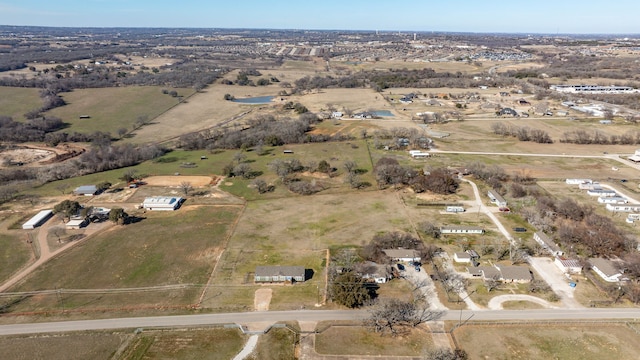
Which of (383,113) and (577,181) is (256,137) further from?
(577,181)

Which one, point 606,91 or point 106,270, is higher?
point 606,91

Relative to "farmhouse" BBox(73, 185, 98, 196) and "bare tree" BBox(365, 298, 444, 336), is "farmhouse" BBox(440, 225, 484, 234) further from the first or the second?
"farmhouse" BBox(73, 185, 98, 196)

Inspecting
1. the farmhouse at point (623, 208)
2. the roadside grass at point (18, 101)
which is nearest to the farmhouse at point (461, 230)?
the farmhouse at point (623, 208)

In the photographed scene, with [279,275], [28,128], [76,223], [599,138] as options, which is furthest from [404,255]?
[28,128]

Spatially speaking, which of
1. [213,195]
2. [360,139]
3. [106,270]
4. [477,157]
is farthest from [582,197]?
[106,270]

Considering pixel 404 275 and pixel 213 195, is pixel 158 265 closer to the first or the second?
pixel 213 195

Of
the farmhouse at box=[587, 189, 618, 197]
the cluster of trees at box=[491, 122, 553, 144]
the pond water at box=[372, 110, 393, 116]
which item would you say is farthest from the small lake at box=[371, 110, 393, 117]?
the farmhouse at box=[587, 189, 618, 197]

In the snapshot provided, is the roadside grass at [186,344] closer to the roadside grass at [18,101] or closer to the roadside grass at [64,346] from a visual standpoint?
the roadside grass at [64,346]
